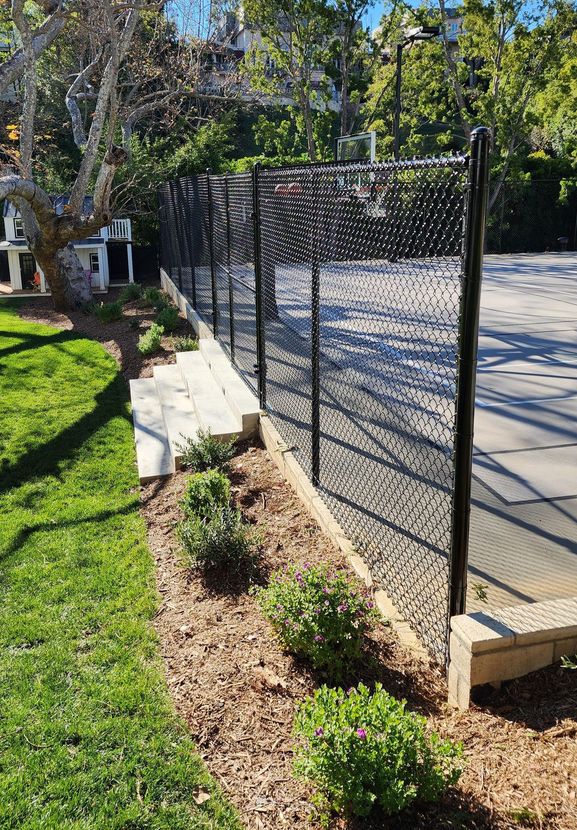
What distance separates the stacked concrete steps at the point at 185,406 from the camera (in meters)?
7.01

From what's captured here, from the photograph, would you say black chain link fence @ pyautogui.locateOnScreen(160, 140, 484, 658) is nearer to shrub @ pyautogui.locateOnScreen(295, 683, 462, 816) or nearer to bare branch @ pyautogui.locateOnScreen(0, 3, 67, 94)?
shrub @ pyautogui.locateOnScreen(295, 683, 462, 816)

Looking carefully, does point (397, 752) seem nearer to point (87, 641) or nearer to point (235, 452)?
point (87, 641)

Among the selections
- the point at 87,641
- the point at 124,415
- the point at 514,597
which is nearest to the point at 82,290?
the point at 124,415

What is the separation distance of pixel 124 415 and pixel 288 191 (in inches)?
164

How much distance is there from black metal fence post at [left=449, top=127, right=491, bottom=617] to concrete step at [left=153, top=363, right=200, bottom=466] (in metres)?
3.89

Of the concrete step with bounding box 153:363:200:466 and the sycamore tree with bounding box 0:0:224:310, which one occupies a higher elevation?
the sycamore tree with bounding box 0:0:224:310

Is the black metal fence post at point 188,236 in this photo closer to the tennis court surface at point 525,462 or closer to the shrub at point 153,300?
the shrub at point 153,300

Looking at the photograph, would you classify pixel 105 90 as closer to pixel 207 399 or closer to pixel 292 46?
pixel 207 399

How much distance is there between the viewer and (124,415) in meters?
8.88

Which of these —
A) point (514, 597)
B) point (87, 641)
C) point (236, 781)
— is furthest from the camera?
point (87, 641)

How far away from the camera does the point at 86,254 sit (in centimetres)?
1956

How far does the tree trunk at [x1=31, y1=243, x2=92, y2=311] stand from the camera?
15.9 metres

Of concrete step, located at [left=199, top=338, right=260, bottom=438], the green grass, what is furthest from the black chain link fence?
the green grass

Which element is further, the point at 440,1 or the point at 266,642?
the point at 440,1
